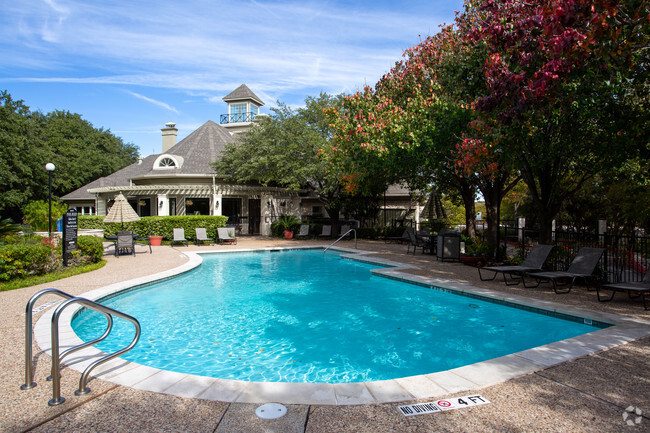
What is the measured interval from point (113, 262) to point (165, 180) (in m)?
11.6

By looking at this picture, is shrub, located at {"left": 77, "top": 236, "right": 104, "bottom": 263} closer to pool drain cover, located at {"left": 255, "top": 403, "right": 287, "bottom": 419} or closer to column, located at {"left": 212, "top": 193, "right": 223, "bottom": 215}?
column, located at {"left": 212, "top": 193, "right": 223, "bottom": 215}

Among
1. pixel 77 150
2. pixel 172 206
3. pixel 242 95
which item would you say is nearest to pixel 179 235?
pixel 172 206

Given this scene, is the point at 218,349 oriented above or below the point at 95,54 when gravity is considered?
below

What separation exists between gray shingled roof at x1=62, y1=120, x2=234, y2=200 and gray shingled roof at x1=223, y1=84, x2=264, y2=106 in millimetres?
3697

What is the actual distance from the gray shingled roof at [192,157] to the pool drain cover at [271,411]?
22013 millimetres

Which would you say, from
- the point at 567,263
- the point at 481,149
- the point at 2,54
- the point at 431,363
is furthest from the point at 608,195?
the point at 2,54

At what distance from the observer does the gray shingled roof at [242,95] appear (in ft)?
105

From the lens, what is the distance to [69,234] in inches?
464

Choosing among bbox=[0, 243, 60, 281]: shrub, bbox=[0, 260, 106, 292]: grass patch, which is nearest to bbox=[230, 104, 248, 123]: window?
bbox=[0, 260, 106, 292]: grass patch

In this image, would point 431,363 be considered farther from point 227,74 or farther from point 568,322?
point 227,74

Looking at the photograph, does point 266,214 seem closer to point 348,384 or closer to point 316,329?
point 316,329

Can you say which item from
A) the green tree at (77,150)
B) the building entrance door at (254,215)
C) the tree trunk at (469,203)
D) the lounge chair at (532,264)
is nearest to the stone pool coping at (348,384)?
the lounge chair at (532,264)

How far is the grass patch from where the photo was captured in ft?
29.0

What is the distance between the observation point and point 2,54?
19.3 m
